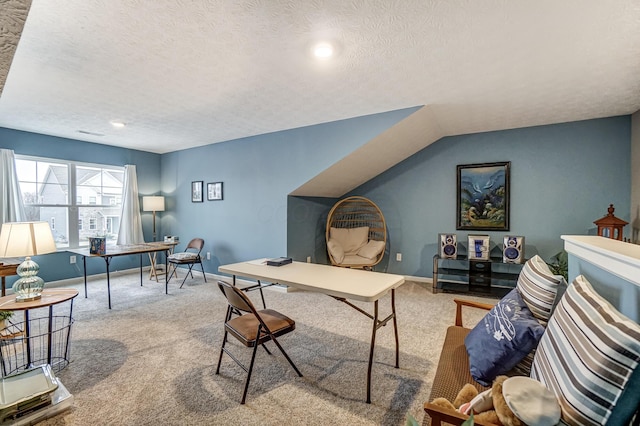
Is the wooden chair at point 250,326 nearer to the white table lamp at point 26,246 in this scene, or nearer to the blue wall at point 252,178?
the white table lamp at point 26,246

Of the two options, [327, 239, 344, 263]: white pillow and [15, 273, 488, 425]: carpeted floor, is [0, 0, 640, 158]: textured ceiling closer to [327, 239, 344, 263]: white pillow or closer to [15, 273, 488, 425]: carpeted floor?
[327, 239, 344, 263]: white pillow

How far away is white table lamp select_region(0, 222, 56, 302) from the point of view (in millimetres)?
2062

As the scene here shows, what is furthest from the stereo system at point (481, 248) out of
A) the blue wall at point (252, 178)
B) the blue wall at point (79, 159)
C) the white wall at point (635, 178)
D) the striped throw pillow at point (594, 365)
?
the blue wall at point (79, 159)

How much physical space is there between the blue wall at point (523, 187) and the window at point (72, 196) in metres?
3.44

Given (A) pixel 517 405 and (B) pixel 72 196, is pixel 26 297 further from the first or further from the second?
(B) pixel 72 196

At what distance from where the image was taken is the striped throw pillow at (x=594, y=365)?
2.66ft

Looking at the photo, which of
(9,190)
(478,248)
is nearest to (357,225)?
(478,248)

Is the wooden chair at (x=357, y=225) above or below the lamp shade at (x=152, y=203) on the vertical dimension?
below

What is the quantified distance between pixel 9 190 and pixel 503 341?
579 centimetres

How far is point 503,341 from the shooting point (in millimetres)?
1383

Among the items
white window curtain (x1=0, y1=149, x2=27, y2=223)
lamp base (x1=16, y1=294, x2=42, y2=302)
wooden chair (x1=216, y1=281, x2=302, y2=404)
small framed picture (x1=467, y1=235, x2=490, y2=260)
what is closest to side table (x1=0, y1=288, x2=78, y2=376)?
lamp base (x1=16, y1=294, x2=42, y2=302)

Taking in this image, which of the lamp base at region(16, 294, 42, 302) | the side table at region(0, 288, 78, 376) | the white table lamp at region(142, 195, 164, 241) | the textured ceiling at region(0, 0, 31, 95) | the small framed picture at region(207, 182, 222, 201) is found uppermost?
the textured ceiling at region(0, 0, 31, 95)

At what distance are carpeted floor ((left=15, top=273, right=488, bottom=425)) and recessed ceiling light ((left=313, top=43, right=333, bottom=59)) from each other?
7.53 feet

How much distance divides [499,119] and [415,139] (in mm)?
1010
